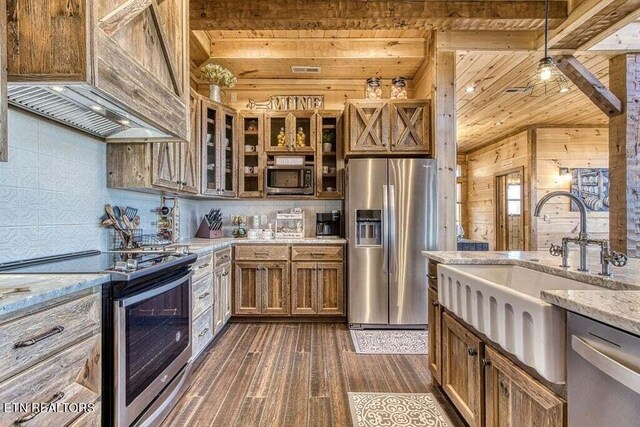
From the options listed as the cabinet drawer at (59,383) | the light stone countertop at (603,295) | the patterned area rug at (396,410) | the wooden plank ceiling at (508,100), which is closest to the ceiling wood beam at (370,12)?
the wooden plank ceiling at (508,100)

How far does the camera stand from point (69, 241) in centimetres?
206

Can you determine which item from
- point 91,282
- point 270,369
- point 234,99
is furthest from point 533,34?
point 91,282

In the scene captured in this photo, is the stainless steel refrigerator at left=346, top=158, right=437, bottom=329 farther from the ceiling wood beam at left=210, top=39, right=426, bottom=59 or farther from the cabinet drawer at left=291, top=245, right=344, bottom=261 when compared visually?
the ceiling wood beam at left=210, top=39, right=426, bottom=59

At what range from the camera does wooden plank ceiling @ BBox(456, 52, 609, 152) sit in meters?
3.91

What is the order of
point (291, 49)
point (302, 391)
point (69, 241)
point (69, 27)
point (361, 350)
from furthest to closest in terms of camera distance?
point (291, 49) < point (361, 350) < point (302, 391) < point (69, 241) < point (69, 27)

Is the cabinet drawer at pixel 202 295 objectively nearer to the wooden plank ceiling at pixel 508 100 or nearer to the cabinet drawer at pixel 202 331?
the cabinet drawer at pixel 202 331

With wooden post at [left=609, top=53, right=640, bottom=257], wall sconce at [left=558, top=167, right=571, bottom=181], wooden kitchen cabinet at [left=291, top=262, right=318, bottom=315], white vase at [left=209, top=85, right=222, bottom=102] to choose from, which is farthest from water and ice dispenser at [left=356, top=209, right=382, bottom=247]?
wall sconce at [left=558, top=167, right=571, bottom=181]

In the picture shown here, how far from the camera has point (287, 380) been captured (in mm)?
2416

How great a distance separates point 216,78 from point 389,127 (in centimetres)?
205

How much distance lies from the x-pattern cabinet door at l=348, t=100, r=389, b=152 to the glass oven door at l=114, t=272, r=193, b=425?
2330 millimetres

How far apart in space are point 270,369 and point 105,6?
98.6 inches

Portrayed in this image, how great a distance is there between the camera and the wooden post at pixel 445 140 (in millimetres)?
3449

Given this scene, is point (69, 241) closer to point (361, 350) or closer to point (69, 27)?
point (69, 27)

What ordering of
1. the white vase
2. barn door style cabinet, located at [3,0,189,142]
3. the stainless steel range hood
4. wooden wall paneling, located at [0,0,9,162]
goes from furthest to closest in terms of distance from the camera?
1. the white vase
2. the stainless steel range hood
3. barn door style cabinet, located at [3,0,189,142]
4. wooden wall paneling, located at [0,0,9,162]
